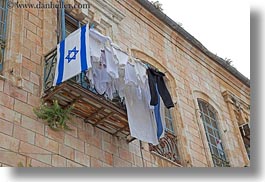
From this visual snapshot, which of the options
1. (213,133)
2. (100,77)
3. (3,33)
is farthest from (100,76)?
(213,133)

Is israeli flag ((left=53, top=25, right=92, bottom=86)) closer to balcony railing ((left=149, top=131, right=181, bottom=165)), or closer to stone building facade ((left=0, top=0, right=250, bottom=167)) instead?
stone building facade ((left=0, top=0, right=250, bottom=167))

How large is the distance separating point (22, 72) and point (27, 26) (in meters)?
1.02

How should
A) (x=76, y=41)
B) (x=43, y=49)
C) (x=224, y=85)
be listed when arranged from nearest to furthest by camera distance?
(x=76, y=41), (x=43, y=49), (x=224, y=85)

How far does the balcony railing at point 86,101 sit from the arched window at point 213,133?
3267 mm

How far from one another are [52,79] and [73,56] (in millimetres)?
526

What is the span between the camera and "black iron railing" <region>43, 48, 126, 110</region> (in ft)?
24.3

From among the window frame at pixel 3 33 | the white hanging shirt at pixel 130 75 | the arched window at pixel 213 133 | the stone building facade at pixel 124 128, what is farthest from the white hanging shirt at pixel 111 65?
the arched window at pixel 213 133

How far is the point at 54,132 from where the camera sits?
23.4ft

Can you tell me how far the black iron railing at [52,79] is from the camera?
24.3 feet

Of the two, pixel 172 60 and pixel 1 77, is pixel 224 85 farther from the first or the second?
pixel 1 77

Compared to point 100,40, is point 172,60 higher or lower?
higher

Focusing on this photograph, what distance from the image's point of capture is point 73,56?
7.21 meters

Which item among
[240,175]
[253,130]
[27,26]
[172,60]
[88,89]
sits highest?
[172,60]

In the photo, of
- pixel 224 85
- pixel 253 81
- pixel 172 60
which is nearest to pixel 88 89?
pixel 253 81
